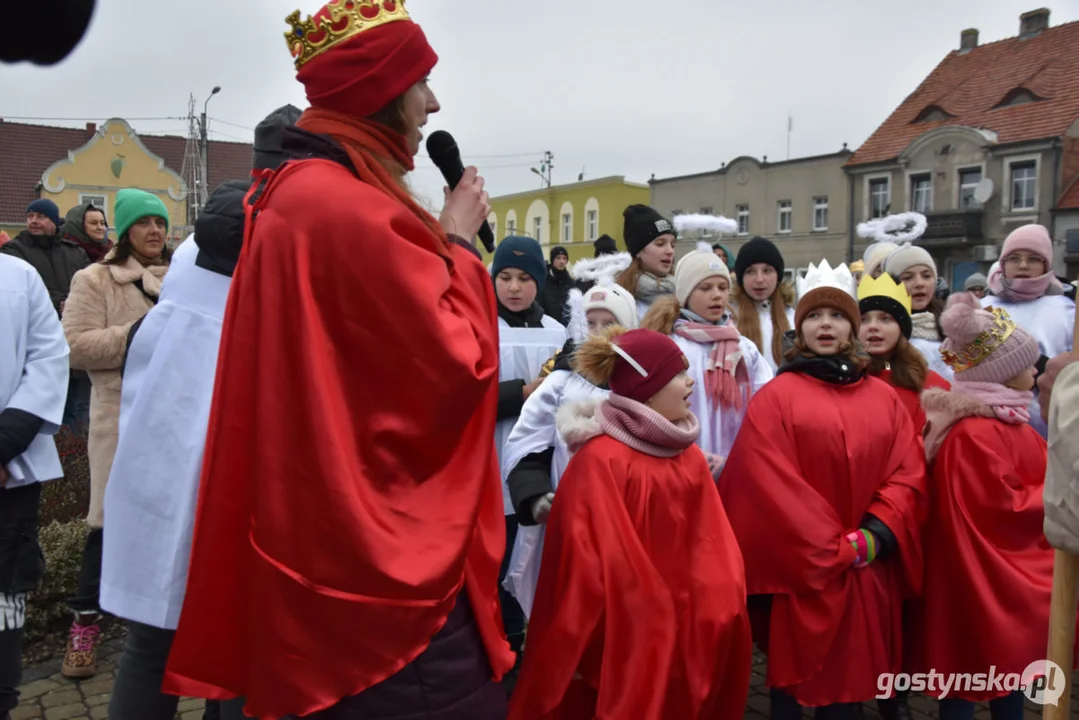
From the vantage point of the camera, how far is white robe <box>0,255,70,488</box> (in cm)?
303

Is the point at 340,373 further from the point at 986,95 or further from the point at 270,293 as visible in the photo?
the point at 986,95

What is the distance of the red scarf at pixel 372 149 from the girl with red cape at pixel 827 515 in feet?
6.45

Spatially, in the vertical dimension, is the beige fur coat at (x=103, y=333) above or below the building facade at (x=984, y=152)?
below

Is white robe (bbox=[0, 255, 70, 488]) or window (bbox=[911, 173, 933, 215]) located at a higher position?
window (bbox=[911, 173, 933, 215])

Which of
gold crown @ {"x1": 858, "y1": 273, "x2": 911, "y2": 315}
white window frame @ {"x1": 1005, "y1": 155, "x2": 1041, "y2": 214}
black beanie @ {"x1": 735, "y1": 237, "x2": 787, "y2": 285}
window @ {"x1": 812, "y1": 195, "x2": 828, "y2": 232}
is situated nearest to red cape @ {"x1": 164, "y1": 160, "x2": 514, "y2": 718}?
gold crown @ {"x1": 858, "y1": 273, "x2": 911, "y2": 315}

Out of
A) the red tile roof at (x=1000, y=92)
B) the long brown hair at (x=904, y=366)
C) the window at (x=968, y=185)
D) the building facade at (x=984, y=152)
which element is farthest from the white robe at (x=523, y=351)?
the window at (x=968, y=185)

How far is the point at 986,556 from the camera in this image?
11.1 ft

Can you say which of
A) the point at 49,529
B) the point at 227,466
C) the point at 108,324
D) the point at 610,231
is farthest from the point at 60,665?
the point at 610,231

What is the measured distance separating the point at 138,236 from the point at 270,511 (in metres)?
3.06

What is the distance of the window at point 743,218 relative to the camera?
129 ft

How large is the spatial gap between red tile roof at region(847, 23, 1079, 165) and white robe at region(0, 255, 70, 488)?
32.0m

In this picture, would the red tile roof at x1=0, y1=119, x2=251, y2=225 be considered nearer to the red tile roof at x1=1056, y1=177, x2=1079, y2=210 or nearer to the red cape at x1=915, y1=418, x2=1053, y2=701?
the red cape at x1=915, y1=418, x2=1053, y2=701

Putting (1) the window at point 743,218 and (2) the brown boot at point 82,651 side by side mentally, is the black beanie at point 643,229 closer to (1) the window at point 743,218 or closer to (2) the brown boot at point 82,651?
(2) the brown boot at point 82,651

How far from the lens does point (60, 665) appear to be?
14.1 feet
